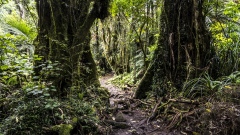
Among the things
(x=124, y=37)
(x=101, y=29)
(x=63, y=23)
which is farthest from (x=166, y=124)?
(x=101, y=29)

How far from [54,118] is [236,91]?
3374 mm

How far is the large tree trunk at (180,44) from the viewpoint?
5.37 metres

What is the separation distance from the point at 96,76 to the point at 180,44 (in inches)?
104

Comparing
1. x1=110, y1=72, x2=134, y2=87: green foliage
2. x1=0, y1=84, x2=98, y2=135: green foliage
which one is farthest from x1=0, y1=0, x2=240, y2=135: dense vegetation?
x1=110, y1=72, x2=134, y2=87: green foliage

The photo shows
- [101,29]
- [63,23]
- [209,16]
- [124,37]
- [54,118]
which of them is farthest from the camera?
[101,29]

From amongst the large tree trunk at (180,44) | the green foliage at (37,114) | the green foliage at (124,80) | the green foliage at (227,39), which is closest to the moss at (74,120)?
the green foliage at (37,114)

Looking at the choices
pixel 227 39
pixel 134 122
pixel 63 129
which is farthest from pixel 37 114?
pixel 227 39

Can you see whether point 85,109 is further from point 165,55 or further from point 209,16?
point 209,16

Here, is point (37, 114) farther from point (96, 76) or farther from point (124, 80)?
point (124, 80)

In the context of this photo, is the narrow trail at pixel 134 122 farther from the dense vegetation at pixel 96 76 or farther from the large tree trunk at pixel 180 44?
the large tree trunk at pixel 180 44

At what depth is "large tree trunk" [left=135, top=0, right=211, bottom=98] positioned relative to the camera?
17.6 feet

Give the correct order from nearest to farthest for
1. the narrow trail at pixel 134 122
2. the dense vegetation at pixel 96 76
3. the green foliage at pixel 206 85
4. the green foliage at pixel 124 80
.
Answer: the dense vegetation at pixel 96 76 < the narrow trail at pixel 134 122 < the green foliage at pixel 206 85 < the green foliage at pixel 124 80

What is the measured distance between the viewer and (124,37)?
11.0 m

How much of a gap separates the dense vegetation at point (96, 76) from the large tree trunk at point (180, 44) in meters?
0.03
